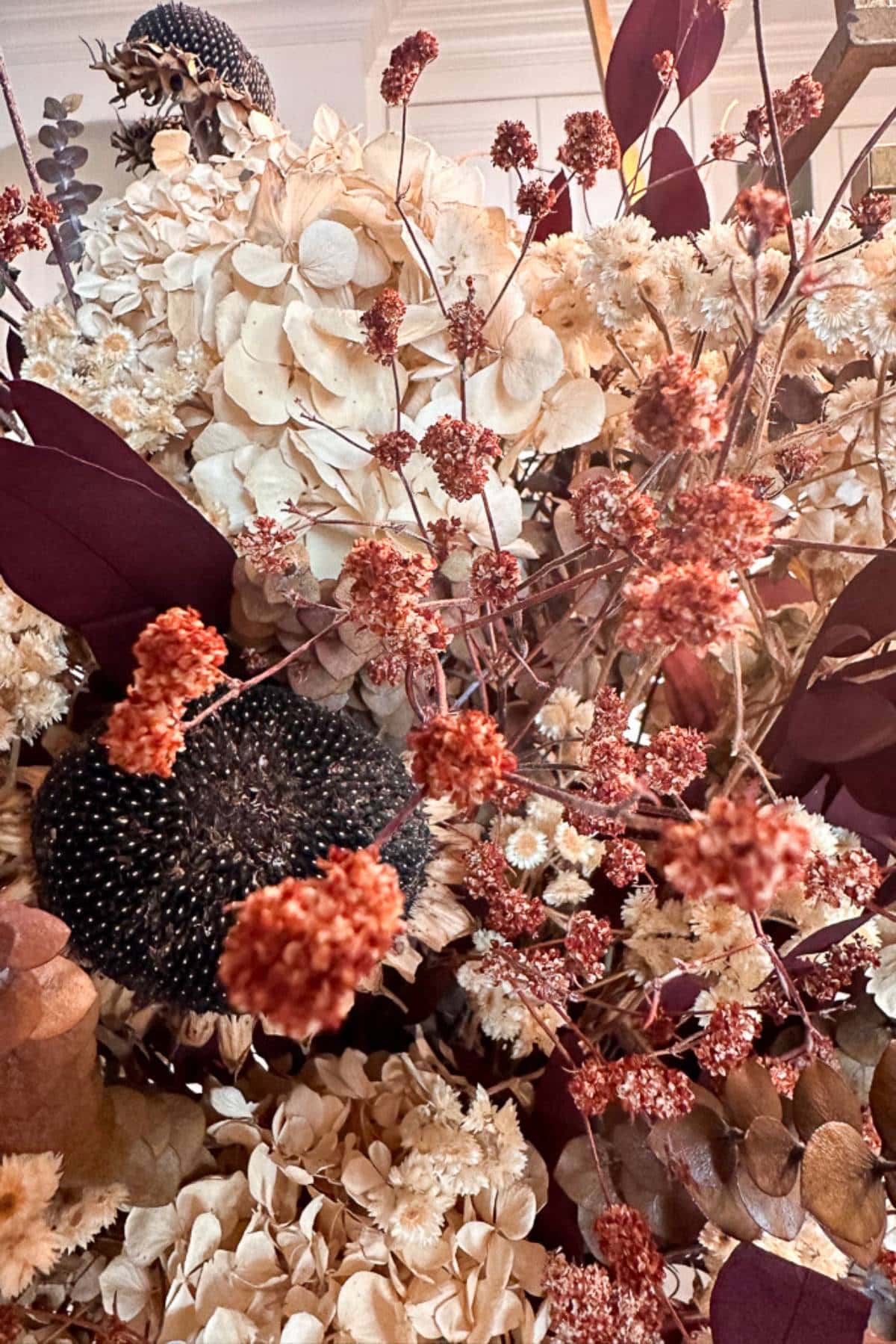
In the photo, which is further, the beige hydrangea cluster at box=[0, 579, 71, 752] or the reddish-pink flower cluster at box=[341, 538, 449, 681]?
the beige hydrangea cluster at box=[0, 579, 71, 752]

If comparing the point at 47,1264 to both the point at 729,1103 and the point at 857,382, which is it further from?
the point at 857,382

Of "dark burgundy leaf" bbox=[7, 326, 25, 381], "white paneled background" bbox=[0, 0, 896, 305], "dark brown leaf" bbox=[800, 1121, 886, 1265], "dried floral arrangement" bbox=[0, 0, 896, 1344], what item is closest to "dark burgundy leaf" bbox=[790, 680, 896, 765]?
"dried floral arrangement" bbox=[0, 0, 896, 1344]

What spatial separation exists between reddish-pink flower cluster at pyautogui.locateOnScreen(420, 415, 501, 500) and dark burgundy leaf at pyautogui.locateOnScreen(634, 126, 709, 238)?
20cm

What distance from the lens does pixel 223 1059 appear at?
0.36 meters

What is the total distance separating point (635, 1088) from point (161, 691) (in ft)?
0.59

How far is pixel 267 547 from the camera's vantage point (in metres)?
0.30

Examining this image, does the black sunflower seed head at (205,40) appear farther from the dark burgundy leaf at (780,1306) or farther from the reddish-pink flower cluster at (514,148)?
the dark burgundy leaf at (780,1306)

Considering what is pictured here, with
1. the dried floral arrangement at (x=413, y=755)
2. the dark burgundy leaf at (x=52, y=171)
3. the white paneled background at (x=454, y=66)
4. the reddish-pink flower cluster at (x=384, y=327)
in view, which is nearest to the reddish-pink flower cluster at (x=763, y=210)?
the dried floral arrangement at (x=413, y=755)

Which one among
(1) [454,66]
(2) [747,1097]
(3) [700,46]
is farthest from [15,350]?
(1) [454,66]

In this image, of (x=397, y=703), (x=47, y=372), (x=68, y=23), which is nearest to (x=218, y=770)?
(x=397, y=703)

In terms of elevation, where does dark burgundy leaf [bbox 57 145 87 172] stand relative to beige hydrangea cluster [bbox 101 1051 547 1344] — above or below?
above

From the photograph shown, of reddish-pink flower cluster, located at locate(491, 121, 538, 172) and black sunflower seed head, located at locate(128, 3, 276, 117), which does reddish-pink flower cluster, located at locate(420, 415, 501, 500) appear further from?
black sunflower seed head, located at locate(128, 3, 276, 117)

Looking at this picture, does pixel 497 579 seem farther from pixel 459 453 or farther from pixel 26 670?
pixel 26 670

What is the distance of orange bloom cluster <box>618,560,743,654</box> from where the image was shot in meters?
0.18
